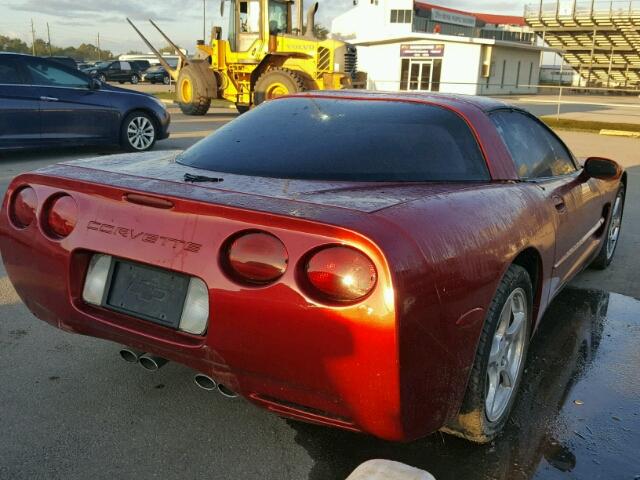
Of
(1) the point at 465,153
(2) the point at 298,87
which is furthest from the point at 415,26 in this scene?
(1) the point at 465,153

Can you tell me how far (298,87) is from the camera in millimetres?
16250

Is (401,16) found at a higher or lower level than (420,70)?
higher

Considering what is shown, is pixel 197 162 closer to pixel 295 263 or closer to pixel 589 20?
pixel 295 263

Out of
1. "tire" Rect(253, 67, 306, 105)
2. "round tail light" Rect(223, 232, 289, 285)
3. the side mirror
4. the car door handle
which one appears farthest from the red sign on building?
"round tail light" Rect(223, 232, 289, 285)

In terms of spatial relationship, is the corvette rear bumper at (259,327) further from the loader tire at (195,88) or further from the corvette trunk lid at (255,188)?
the loader tire at (195,88)

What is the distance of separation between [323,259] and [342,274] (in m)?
0.08

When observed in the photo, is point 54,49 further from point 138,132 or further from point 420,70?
point 138,132

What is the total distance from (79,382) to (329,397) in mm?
1528

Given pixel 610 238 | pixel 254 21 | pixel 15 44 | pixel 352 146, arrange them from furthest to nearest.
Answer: pixel 15 44 → pixel 254 21 → pixel 610 238 → pixel 352 146

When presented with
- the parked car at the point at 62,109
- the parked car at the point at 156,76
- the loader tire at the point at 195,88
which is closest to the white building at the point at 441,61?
the parked car at the point at 156,76

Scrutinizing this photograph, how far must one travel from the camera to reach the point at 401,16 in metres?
52.6

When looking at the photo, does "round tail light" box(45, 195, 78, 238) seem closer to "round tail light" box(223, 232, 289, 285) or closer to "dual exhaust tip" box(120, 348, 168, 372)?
"dual exhaust tip" box(120, 348, 168, 372)

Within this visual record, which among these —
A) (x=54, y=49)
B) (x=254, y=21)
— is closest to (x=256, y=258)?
(x=254, y=21)

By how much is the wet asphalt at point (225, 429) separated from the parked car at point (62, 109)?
608 cm
